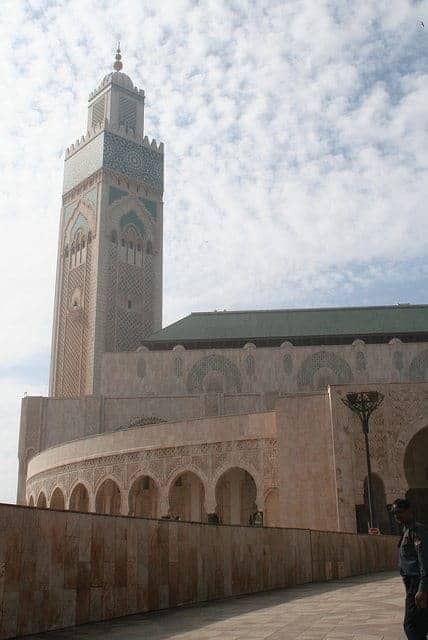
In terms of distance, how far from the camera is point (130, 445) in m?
24.1

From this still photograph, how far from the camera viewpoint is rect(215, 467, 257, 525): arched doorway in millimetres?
22922

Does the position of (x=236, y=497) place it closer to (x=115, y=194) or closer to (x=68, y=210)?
(x=115, y=194)

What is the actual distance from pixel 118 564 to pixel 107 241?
33.8 m

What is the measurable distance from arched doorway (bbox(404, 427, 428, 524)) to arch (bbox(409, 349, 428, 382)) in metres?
8.81

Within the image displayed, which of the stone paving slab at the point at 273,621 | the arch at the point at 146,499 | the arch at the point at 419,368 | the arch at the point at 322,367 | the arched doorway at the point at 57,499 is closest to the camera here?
the stone paving slab at the point at 273,621

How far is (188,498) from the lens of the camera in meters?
24.2

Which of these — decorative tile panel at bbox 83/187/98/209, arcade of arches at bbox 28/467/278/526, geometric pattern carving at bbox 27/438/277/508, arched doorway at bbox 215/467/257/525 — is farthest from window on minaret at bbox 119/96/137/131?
arched doorway at bbox 215/467/257/525

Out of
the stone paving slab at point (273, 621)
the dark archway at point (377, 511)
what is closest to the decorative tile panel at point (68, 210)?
the dark archway at point (377, 511)

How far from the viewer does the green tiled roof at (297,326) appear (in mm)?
34719

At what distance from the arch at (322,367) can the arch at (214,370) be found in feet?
9.58

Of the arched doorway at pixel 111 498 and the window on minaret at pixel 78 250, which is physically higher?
the window on minaret at pixel 78 250

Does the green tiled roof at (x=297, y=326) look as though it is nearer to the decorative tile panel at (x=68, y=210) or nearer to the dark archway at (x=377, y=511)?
the decorative tile panel at (x=68, y=210)

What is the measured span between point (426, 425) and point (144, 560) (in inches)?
553

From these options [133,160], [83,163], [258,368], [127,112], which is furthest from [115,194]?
[258,368]
